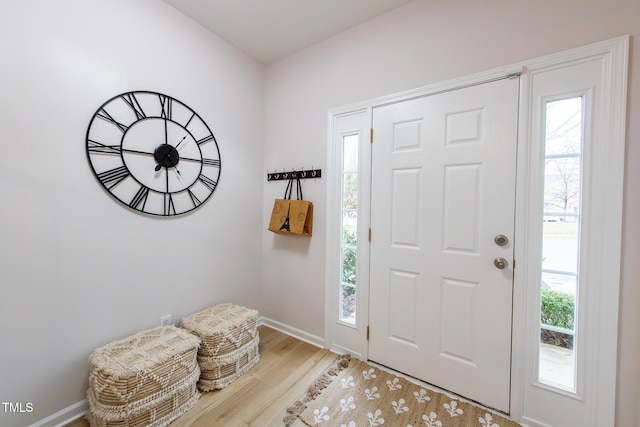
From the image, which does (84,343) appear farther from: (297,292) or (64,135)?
(297,292)

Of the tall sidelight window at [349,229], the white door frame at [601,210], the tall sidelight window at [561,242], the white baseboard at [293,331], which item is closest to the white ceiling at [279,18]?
the white door frame at [601,210]

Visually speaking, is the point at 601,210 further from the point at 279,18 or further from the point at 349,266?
the point at 279,18

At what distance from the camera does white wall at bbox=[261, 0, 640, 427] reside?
1.21 metres

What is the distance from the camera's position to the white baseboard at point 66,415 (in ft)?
4.49

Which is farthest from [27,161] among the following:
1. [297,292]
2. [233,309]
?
[297,292]

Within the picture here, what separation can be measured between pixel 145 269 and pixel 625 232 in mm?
2723

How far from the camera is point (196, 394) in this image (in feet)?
5.22

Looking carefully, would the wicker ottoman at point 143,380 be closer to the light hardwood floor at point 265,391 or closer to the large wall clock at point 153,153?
the light hardwood floor at point 265,391

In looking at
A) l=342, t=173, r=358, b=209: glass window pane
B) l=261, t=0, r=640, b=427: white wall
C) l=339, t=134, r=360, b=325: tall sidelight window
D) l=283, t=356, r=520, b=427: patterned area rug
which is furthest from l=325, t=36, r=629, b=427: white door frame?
l=342, t=173, r=358, b=209: glass window pane

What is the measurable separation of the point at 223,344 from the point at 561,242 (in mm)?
2111

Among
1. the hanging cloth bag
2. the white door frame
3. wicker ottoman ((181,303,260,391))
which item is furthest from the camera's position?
the hanging cloth bag

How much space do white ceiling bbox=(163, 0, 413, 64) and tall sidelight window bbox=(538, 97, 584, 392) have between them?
4.29 ft

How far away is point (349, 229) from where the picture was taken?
2.09 m

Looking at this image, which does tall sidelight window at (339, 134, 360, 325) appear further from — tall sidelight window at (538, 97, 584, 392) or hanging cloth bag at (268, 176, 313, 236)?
tall sidelight window at (538, 97, 584, 392)
